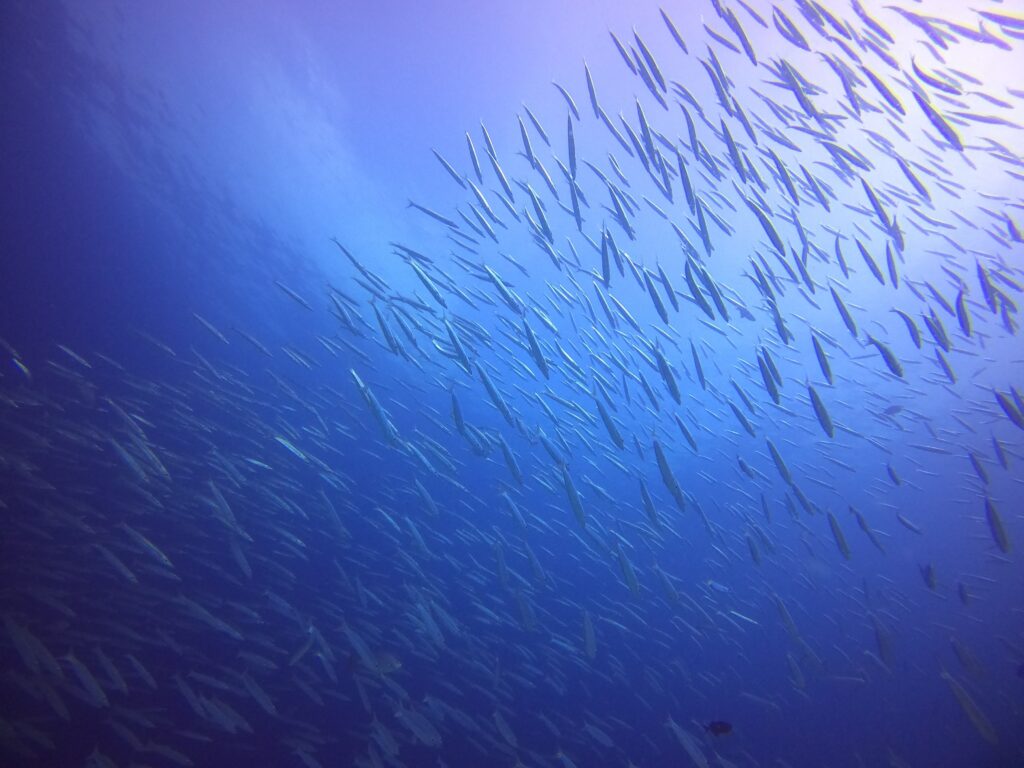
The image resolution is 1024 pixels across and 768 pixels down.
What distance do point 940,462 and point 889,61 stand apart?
2286 cm

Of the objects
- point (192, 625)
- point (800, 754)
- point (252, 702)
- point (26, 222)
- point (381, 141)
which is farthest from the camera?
point (381, 141)

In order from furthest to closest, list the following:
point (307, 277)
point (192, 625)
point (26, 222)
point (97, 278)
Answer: point (307, 277) → point (97, 278) → point (26, 222) → point (192, 625)

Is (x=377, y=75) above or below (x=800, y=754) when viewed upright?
above

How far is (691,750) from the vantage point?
467 cm

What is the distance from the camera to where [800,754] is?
12984 millimetres

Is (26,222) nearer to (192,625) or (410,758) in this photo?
(192,625)

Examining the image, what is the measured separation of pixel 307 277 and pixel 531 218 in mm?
22970

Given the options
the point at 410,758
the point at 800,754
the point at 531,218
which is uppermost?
the point at 531,218

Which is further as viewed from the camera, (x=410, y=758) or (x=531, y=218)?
(x=410, y=758)

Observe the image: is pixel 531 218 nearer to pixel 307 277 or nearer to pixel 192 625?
pixel 192 625

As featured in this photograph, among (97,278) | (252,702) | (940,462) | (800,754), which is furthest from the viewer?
(940,462)

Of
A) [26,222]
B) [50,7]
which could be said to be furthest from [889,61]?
[26,222]

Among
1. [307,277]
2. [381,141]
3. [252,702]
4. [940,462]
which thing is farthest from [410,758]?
[940,462]

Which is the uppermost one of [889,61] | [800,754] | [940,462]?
[940,462]
